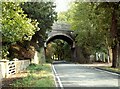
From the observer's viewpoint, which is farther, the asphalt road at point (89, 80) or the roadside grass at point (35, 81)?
the asphalt road at point (89, 80)

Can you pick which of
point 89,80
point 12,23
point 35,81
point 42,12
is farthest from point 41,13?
point 35,81

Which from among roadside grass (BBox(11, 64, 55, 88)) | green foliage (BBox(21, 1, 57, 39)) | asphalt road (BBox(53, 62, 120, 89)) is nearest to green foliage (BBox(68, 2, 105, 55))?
green foliage (BBox(21, 1, 57, 39))

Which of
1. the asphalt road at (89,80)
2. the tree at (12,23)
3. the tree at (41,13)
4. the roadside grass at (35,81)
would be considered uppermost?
the tree at (41,13)

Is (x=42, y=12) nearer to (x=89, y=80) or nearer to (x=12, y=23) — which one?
(x=12, y=23)

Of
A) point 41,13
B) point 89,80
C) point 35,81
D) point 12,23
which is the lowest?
point 89,80

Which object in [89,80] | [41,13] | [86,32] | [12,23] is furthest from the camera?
[86,32]

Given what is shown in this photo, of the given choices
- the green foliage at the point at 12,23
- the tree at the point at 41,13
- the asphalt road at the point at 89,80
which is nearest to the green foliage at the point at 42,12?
the tree at the point at 41,13

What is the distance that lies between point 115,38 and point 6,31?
13266mm

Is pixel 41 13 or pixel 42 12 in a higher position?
pixel 42 12

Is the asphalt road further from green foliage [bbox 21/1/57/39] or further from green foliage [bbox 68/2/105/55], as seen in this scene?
green foliage [bbox 68/2/105/55]

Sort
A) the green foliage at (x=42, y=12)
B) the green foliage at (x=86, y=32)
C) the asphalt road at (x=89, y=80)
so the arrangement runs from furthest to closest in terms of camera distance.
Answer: the green foliage at (x=86, y=32)
the green foliage at (x=42, y=12)
the asphalt road at (x=89, y=80)

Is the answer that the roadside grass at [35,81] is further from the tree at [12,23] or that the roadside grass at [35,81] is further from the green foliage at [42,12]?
the green foliage at [42,12]

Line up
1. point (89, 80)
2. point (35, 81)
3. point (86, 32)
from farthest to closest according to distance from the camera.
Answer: point (86, 32) → point (89, 80) → point (35, 81)

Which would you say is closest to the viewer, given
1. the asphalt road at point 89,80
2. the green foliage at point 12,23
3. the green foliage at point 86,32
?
the asphalt road at point 89,80
